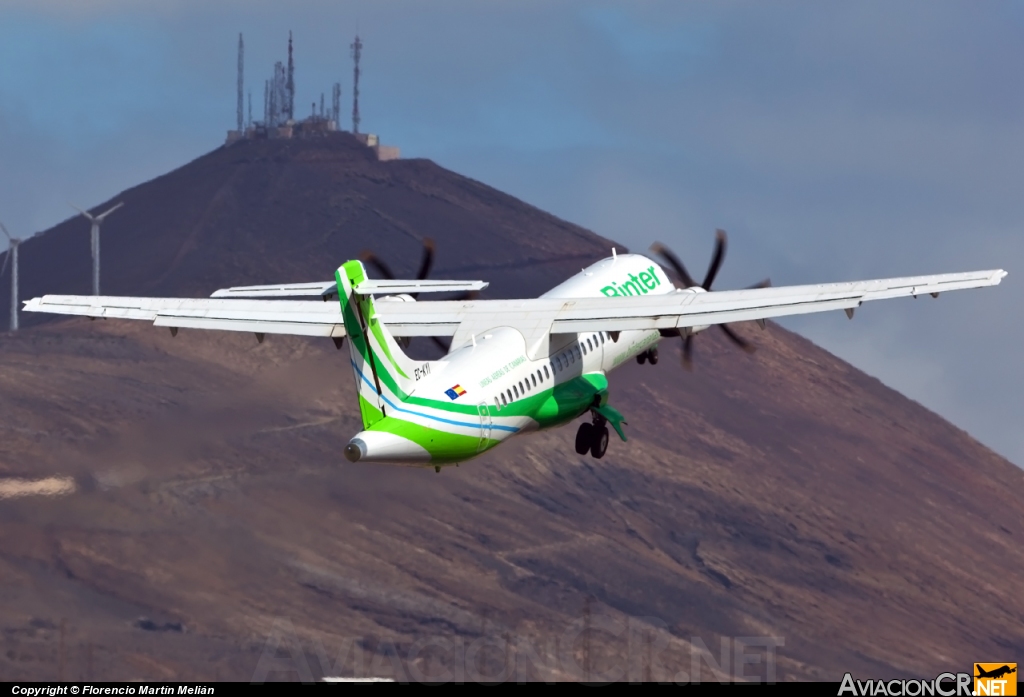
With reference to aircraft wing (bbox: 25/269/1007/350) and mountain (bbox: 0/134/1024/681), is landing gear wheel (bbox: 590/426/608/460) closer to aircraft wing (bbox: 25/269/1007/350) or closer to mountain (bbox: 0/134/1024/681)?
aircraft wing (bbox: 25/269/1007/350)

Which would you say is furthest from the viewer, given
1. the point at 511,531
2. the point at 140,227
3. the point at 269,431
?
the point at 140,227

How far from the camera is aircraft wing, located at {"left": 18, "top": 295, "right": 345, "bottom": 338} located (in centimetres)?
6131

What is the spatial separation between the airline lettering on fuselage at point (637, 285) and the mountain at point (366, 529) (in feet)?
150

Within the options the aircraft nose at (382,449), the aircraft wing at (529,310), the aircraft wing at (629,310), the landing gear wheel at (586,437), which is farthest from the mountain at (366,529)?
the aircraft nose at (382,449)

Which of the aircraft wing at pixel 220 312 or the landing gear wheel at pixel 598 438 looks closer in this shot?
the aircraft wing at pixel 220 312

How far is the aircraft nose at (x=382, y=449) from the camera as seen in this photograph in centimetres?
5225

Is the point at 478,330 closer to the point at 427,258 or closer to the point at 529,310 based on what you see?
the point at 529,310

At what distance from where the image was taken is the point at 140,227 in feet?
652

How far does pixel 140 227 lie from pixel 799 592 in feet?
267

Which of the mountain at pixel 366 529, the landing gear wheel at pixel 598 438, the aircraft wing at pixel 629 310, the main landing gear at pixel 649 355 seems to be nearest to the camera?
the aircraft wing at pixel 629 310

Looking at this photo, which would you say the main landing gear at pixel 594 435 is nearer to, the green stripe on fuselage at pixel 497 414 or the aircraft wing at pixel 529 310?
the green stripe on fuselage at pixel 497 414

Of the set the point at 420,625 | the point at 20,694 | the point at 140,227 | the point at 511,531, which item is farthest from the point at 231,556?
the point at 140,227

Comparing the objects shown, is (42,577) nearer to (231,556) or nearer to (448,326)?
(231,556)

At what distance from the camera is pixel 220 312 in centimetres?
6166
